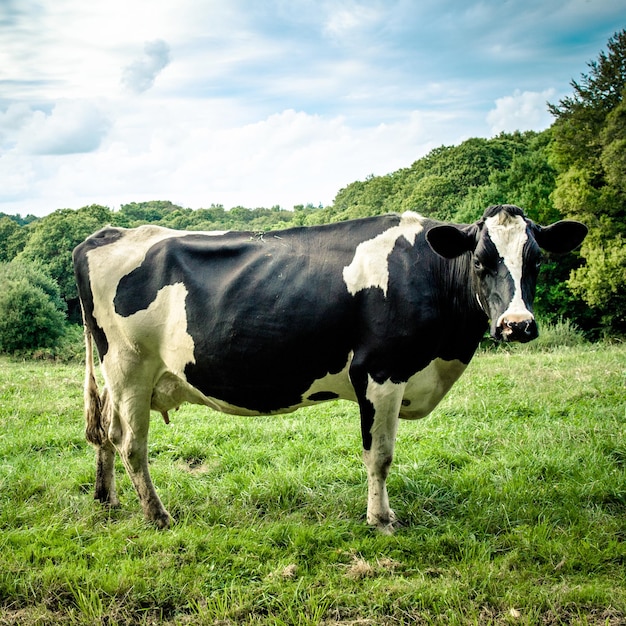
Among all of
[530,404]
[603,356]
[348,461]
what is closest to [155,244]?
[348,461]

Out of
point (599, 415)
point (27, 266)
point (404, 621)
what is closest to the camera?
point (404, 621)

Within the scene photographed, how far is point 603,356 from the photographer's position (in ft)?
37.7

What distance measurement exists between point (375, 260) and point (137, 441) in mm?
2604

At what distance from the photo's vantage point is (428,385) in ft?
15.8

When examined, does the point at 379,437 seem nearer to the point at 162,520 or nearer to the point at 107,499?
the point at 162,520

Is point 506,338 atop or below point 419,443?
atop

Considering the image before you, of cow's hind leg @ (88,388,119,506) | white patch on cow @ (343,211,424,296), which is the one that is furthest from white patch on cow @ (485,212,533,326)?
cow's hind leg @ (88,388,119,506)

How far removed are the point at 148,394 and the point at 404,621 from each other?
2830 millimetres

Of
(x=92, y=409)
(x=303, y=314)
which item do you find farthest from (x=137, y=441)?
(x=303, y=314)

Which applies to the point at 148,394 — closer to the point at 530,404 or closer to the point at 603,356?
the point at 530,404

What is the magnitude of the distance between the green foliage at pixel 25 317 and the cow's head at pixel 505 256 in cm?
3574

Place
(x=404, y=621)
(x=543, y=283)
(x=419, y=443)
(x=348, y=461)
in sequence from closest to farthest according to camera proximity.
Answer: (x=404, y=621)
(x=348, y=461)
(x=419, y=443)
(x=543, y=283)

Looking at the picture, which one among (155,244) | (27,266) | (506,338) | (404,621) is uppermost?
(27,266)

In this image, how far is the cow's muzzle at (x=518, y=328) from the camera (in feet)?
12.7
